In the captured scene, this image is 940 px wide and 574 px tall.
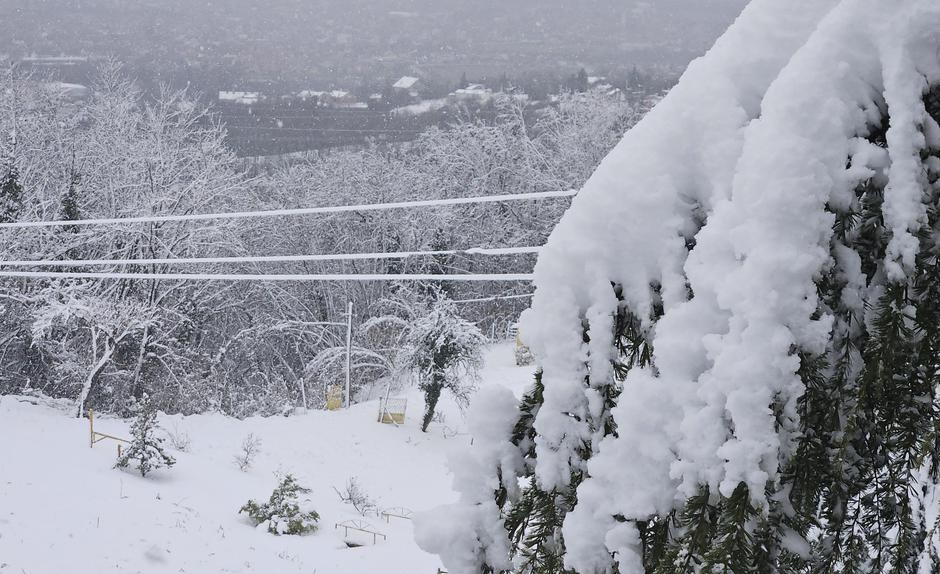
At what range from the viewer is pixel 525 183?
32281 mm

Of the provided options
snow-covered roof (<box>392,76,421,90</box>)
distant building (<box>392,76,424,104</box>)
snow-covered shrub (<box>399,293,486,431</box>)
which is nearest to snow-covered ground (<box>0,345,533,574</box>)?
snow-covered shrub (<box>399,293,486,431</box>)

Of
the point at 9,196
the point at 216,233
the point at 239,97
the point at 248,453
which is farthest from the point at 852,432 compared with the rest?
the point at 239,97

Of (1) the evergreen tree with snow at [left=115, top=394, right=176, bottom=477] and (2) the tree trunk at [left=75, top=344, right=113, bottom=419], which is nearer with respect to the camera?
(1) the evergreen tree with snow at [left=115, top=394, right=176, bottom=477]

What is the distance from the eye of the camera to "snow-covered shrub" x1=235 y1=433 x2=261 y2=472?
563 inches

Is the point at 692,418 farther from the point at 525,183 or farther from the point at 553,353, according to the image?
the point at 525,183

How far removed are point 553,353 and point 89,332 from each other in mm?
23966

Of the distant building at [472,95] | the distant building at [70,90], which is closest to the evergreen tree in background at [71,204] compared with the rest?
the distant building at [70,90]

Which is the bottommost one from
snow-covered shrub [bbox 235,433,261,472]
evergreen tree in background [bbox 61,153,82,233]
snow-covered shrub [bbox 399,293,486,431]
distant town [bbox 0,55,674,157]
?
snow-covered shrub [bbox 235,433,261,472]

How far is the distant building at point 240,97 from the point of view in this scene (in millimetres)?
39481

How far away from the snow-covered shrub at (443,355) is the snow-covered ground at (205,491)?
0.97 m

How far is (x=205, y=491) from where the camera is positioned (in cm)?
1253

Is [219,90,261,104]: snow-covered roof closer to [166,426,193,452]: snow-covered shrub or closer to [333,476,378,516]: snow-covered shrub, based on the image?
[166,426,193,452]: snow-covered shrub

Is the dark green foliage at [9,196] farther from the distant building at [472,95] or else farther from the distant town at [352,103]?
the distant building at [472,95]

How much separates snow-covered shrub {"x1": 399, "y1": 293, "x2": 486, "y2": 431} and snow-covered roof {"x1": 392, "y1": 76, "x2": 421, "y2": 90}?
3076cm
